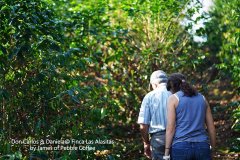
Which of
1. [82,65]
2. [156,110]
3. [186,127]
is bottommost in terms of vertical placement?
[186,127]

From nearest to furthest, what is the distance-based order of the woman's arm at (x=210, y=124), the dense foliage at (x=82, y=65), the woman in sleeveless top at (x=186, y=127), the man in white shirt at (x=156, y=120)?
1. the woman in sleeveless top at (x=186, y=127)
2. the woman's arm at (x=210, y=124)
3. the man in white shirt at (x=156, y=120)
4. the dense foliage at (x=82, y=65)

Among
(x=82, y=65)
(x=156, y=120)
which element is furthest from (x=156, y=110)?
(x=82, y=65)

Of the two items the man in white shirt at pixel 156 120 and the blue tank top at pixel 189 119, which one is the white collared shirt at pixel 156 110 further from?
the blue tank top at pixel 189 119

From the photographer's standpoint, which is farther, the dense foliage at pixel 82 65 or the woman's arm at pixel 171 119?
the dense foliage at pixel 82 65

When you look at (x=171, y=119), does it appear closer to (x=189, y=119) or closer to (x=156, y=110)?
(x=189, y=119)

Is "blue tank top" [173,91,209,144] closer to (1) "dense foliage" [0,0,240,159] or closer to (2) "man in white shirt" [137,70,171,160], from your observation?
(2) "man in white shirt" [137,70,171,160]

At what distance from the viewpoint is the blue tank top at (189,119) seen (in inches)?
160

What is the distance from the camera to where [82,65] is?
5.30 metres

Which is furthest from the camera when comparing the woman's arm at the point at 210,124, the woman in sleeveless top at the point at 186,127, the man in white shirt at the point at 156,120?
the man in white shirt at the point at 156,120

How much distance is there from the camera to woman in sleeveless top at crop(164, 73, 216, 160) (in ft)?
13.2

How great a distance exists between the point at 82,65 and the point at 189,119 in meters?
1.70

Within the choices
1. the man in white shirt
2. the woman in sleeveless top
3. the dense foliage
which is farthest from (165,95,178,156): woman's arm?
the dense foliage

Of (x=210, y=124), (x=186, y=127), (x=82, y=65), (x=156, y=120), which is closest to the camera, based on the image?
(x=186, y=127)

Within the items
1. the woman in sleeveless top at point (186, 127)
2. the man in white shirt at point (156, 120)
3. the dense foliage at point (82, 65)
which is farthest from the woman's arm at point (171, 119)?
the dense foliage at point (82, 65)
